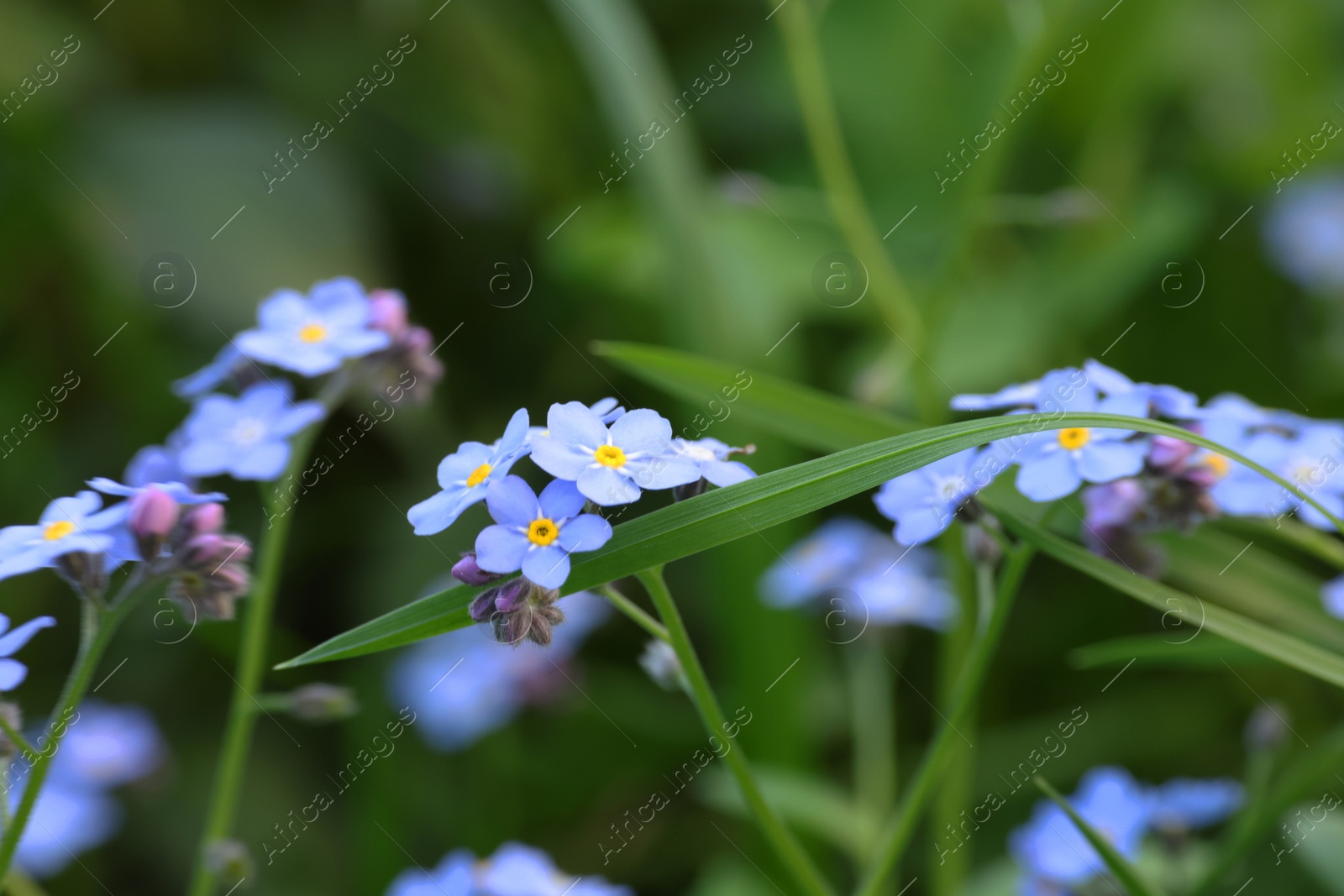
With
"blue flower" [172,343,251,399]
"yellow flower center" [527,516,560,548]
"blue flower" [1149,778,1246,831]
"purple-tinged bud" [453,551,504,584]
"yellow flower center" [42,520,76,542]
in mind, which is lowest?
"blue flower" [1149,778,1246,831]

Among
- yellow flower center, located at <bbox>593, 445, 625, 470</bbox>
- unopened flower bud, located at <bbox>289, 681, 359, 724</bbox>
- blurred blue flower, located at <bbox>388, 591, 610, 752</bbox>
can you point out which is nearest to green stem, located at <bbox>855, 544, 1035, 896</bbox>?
yellow flower center, located at <bbox>593, 445, 625, 470</bbox>

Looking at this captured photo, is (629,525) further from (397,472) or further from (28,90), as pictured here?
Result: (28,90)

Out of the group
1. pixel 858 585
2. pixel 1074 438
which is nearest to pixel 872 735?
pixel 858 585

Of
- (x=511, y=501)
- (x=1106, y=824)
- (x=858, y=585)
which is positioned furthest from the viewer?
(x=858, y=585)

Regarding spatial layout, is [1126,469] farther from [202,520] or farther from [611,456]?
[202,520]

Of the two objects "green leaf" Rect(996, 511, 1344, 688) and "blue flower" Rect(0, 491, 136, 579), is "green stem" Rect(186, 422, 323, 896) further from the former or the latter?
"green leaf" Rect(996, 511, 1344, 688)

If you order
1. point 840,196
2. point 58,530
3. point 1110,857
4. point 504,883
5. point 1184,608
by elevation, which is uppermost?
point 840,196
